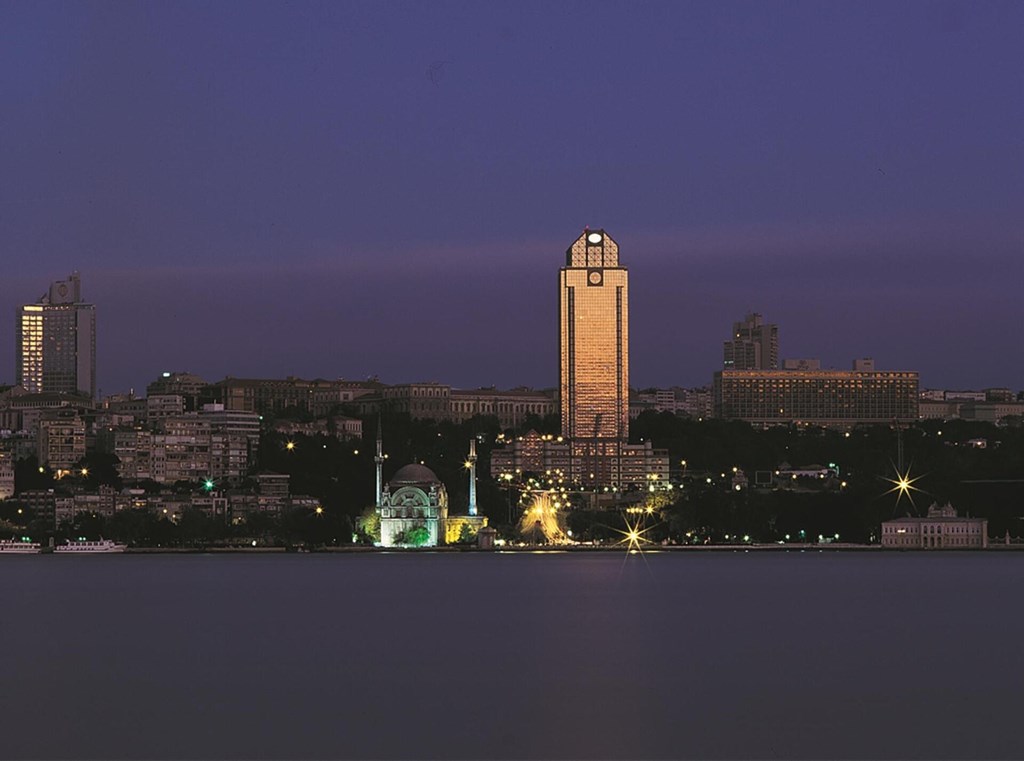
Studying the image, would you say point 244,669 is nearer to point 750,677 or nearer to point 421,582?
point 750,677

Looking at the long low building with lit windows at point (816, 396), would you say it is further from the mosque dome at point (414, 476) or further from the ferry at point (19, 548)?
the ferry at point (19, 548)

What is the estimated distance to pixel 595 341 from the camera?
140m

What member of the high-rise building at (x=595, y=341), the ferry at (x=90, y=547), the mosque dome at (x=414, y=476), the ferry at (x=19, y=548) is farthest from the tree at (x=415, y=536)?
the high-rise building at (x=595, y=341)

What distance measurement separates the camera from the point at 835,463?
452ft

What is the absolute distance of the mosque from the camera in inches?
4215

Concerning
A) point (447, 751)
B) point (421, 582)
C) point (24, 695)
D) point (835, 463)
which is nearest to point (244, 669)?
point (24, 695)

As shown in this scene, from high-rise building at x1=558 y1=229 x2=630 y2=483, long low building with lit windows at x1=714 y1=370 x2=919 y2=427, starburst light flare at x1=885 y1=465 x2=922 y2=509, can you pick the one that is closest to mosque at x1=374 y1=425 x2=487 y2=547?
starburst light flare at x1=885 y1=465 x2=922 y2=509

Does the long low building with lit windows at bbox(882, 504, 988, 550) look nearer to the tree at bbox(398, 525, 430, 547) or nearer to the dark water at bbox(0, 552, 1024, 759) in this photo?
the tree at bbox(398, 525, 430, 547)

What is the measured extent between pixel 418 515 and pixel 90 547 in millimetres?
15226

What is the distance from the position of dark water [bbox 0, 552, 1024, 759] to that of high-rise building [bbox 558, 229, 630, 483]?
69.2 metres

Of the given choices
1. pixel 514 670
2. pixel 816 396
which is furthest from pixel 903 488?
pixel 514 670

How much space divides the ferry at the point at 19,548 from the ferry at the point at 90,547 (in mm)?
956

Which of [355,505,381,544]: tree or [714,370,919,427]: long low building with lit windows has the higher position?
[714,370,919,427]: long low building with lit windows

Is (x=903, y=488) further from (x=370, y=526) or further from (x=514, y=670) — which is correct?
(x=514, y=670)
